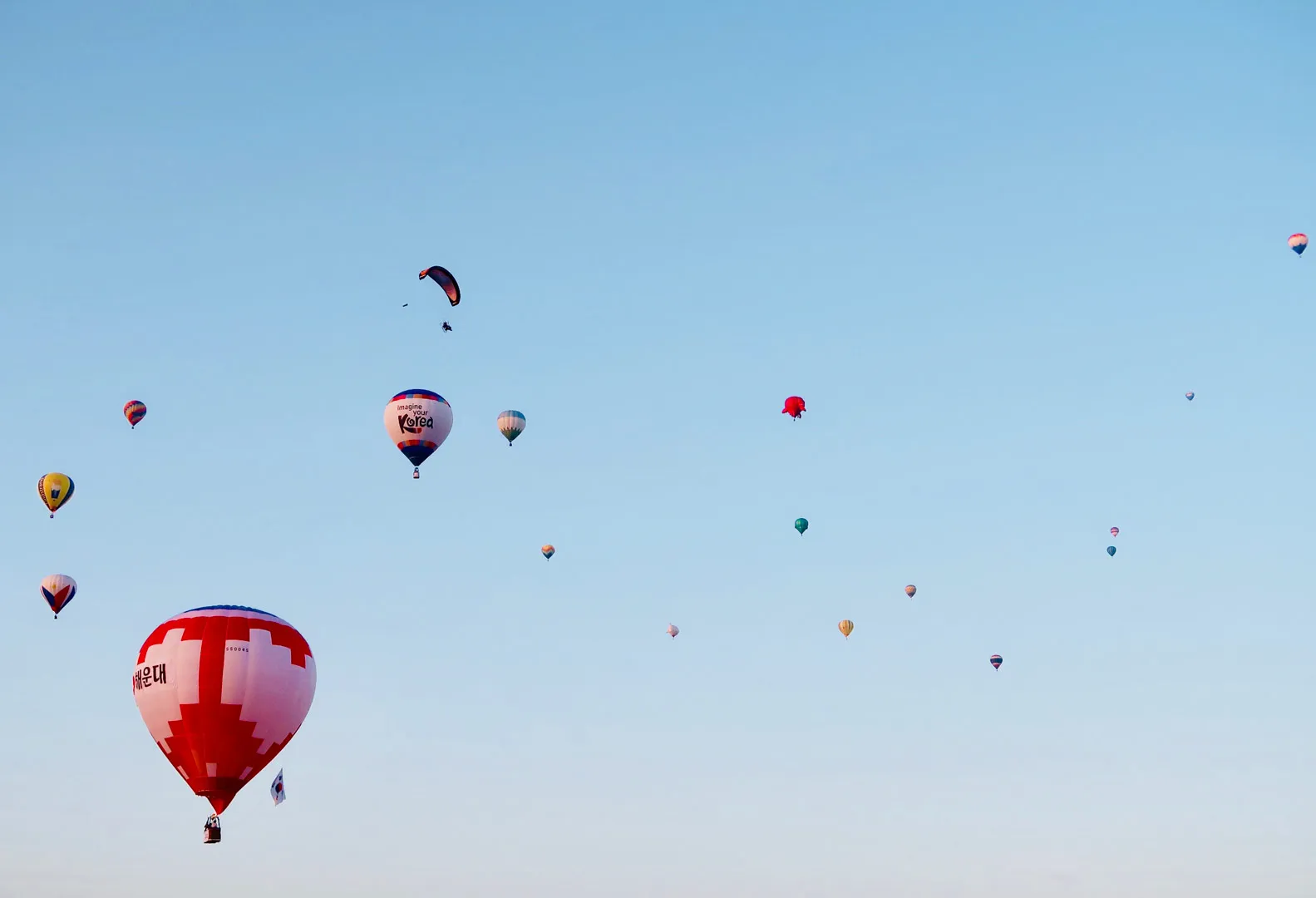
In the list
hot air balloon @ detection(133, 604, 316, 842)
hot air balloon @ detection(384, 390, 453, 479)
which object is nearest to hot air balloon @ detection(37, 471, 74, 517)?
hot air balloon @ detection(384, 390, 453, 479)

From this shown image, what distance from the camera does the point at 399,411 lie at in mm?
59125

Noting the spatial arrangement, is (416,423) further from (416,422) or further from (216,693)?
(216,693)

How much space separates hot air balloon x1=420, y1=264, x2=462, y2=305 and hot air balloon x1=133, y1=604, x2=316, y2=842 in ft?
72.7

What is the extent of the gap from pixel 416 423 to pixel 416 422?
0.03 metres

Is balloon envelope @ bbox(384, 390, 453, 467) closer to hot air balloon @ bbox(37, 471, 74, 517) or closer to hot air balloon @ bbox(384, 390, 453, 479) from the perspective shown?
hot air balloon @ bbox(384, 390, 453, 479)

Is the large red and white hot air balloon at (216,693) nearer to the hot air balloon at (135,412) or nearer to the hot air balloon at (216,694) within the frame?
the hot air balloon at (216,694)

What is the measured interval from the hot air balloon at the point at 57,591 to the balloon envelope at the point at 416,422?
14374mm

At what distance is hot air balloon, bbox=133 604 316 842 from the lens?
1607 inches

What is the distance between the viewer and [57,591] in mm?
60781

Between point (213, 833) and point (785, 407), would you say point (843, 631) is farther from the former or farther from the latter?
point (213, 833)

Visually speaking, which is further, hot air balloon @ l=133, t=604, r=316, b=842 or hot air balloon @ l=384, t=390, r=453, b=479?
hot air balloon @ l=384, t=390, r=453, b=479

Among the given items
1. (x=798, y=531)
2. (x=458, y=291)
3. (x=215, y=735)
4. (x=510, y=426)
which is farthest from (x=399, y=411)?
(x=798, y=531)

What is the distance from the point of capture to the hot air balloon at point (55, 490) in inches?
2338

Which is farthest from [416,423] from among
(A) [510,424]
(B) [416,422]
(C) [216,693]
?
(C) [216,693]
